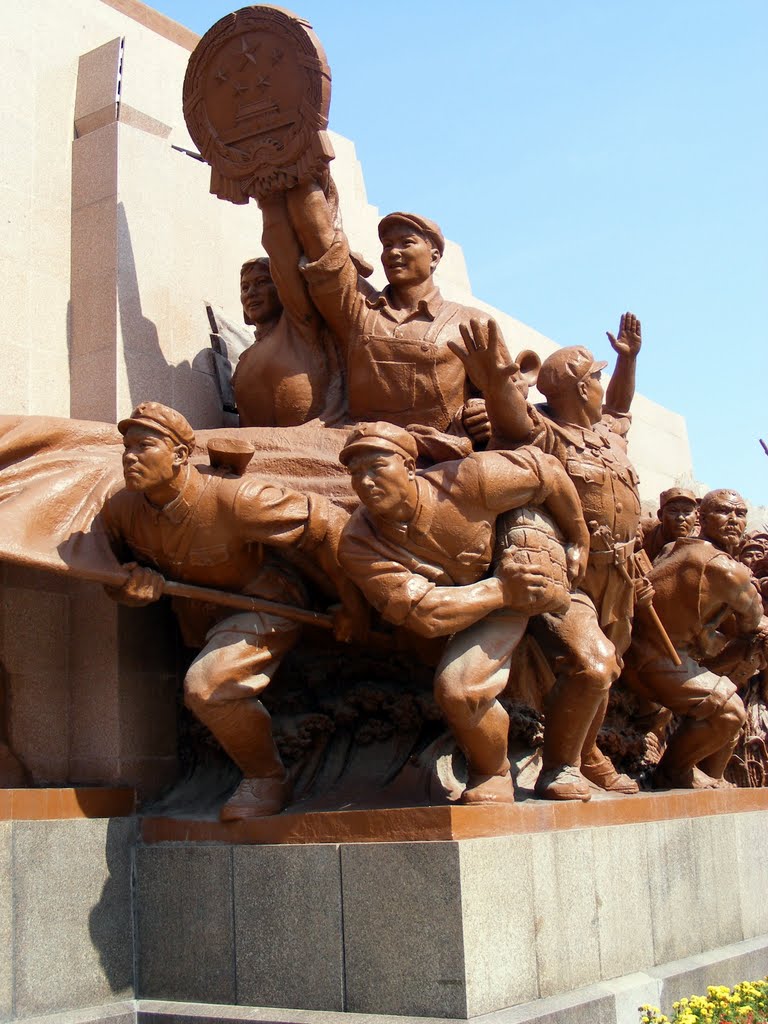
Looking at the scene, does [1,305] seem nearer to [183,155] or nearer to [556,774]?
[183,155]

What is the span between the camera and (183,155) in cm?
857

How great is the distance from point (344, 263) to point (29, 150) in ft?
7.36

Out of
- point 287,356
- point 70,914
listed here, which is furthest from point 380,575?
point 287,356

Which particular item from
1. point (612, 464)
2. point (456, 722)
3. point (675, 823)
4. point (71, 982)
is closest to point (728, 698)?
point (675, 823)

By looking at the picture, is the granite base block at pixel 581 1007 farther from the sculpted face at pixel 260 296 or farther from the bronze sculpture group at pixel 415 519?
the sculpted face at pixel 260 296

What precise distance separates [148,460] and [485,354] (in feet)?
5.63

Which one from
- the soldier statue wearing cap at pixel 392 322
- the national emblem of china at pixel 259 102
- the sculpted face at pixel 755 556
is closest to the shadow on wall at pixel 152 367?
the national emblem of china at pixel 259 102

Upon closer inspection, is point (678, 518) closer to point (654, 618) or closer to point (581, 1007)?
point (654, 618)

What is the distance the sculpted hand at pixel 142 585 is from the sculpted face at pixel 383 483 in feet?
3.41

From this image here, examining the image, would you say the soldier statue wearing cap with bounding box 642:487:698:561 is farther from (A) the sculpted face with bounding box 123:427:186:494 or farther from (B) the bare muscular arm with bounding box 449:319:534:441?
(A) the sculpted face with bounding box 123:427:186:494

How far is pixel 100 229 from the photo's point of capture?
7.98 m

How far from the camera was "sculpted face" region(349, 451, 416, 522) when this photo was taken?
572 cm

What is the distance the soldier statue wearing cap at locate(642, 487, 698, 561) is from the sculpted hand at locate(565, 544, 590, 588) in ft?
6.38

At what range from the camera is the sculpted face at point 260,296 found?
25.9 ft
